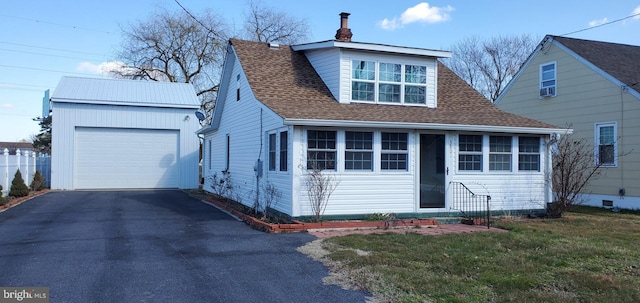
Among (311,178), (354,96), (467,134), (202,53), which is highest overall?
(202,53)

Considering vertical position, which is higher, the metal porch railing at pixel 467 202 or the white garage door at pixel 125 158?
the white garage door at pixel 125 158

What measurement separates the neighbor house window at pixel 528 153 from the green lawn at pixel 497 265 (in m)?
2.92

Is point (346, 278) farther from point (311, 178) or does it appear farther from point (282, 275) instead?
point (311, 178)

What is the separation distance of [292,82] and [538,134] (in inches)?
279

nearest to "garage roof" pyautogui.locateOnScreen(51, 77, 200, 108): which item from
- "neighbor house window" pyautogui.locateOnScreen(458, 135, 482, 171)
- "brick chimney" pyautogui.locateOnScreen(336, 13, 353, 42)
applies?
"brick chimney" pyautogui.locateOnScreen(336, 13, 353, 42)

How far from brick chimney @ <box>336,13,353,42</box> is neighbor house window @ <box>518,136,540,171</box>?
20.6ft

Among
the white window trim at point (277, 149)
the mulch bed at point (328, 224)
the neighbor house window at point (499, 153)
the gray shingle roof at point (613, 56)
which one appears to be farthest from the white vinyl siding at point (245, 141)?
the gray shingle roof at point (613, 56)

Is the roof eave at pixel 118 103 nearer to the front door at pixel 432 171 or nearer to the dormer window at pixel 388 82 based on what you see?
the dormer window at pixel 388 82

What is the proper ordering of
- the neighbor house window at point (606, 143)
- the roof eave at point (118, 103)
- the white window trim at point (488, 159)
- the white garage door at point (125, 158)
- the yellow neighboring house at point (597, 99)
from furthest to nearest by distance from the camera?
1. the white garage door at point (125, 158)
2. the roof eave at point (118, 103)
3. the neighbor house window at point (606, 143)
4. the yellow neighboring house at point (597, 99)
5. the white window trim at point (488, 159)

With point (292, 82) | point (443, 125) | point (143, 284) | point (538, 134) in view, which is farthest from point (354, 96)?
point (143, 284)

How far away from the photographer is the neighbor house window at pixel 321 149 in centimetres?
1140

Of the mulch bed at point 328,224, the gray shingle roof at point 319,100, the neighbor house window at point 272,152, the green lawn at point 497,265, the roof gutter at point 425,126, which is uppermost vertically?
the gray shingle roof at point 319,100

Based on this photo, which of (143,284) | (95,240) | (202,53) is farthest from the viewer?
(202,53)

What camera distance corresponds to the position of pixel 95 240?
9.27 m
